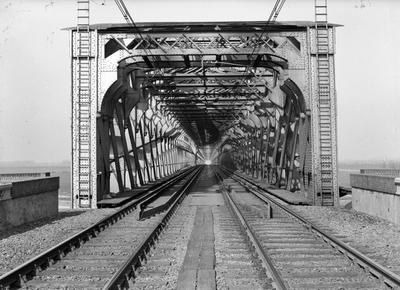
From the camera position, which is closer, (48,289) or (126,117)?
(48,289)

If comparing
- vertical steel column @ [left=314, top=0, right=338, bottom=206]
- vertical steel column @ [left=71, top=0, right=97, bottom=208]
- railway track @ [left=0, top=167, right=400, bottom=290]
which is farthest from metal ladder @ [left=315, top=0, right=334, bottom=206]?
vertical steel column @ [left=71, top=0, right=97, bottom=208]

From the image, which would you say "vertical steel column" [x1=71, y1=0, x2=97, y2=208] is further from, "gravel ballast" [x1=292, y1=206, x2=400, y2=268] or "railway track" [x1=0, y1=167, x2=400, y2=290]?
"gravel ballast" [x1=292, y1=206, x2=400, y2=268]

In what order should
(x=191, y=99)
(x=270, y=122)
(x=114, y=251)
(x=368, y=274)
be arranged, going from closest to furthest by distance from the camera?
(x=368, y=274), (x=114, y=251), (x=270, y=122), (x=191, y=99)

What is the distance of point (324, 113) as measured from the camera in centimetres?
1412

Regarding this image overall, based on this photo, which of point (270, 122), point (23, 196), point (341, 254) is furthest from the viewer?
point (270, 122)

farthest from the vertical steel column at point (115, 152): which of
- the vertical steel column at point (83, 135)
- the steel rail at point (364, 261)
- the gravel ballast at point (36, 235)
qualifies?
the steel rail at point (364, 261)

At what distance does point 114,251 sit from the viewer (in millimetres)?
7066

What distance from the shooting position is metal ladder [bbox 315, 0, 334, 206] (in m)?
14.0

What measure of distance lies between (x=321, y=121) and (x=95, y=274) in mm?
10416

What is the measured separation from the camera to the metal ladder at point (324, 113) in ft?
46.0

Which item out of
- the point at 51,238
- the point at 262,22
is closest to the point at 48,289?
the point at 51,238

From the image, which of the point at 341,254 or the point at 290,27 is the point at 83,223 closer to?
the point at 341,254

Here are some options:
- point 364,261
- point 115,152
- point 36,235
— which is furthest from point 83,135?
point 364,261

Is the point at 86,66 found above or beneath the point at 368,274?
above
